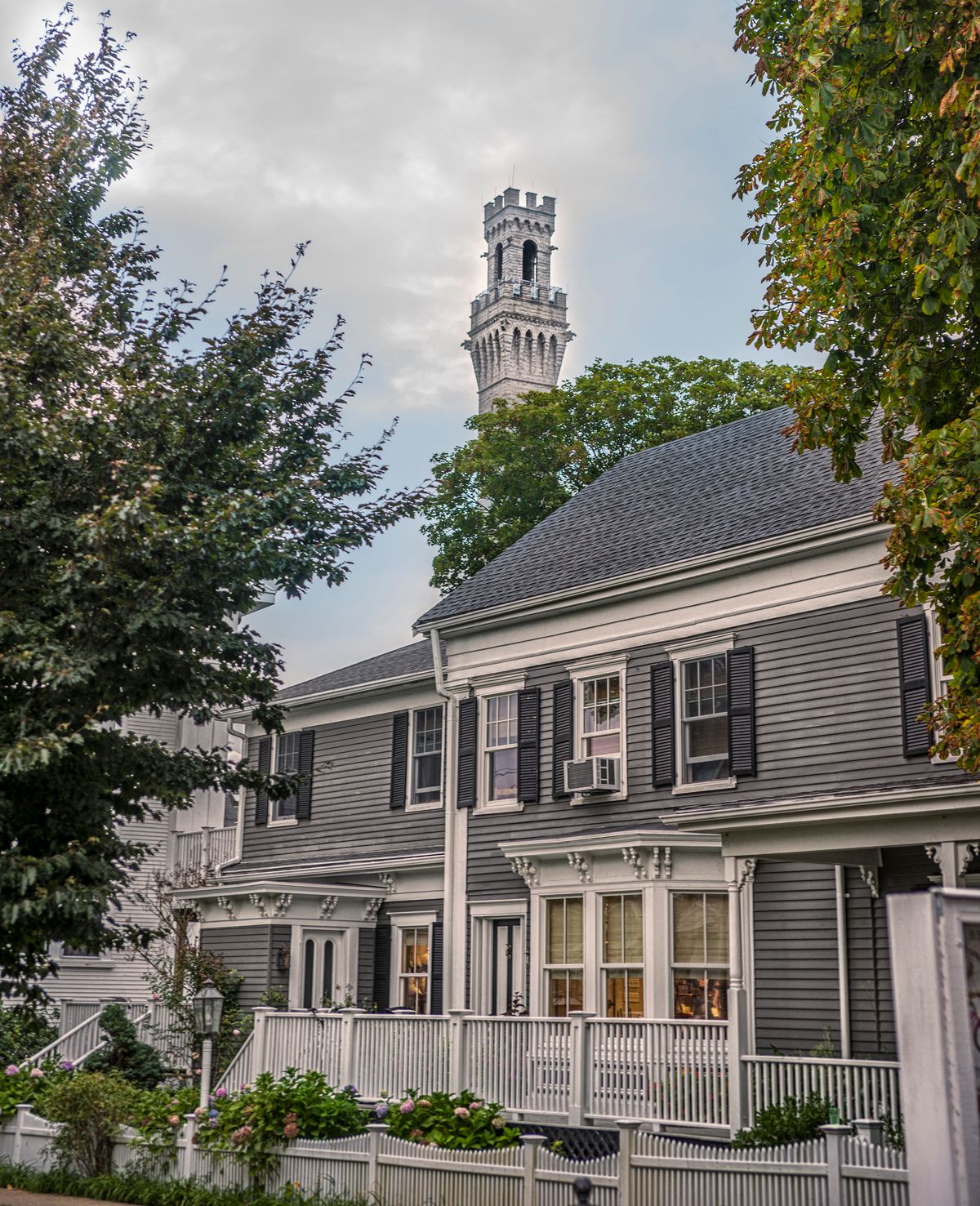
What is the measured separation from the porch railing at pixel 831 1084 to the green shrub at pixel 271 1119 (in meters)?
4.26

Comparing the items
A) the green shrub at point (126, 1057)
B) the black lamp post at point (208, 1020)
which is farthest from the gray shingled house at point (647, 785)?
the black lamp post at point (208, 1020)

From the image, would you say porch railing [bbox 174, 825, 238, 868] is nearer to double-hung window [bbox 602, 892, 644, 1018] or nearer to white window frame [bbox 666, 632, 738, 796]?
double-hung window [bbox 602, 892, 644, 1018]

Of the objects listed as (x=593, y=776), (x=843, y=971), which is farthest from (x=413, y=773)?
(x=843, y=971)

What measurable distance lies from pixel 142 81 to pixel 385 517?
5805 millimetres

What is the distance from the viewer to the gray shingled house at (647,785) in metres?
Result: 17.0

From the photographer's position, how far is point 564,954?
2047 cm

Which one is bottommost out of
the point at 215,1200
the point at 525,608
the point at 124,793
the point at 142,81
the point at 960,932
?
the point at 215,1200

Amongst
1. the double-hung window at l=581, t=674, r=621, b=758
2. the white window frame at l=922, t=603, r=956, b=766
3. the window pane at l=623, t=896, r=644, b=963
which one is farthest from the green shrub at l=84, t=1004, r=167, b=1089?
the white window frame at l=922, t=603, r=956, b=766

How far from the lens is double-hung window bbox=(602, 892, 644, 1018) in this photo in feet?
63.1

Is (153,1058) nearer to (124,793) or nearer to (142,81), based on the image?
(124,793)

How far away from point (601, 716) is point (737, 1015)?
7061mm

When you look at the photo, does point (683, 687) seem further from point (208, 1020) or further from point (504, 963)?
point (208, 1020)

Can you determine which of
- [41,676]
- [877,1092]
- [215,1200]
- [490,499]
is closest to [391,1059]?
[215,1200]

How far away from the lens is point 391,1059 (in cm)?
1747
